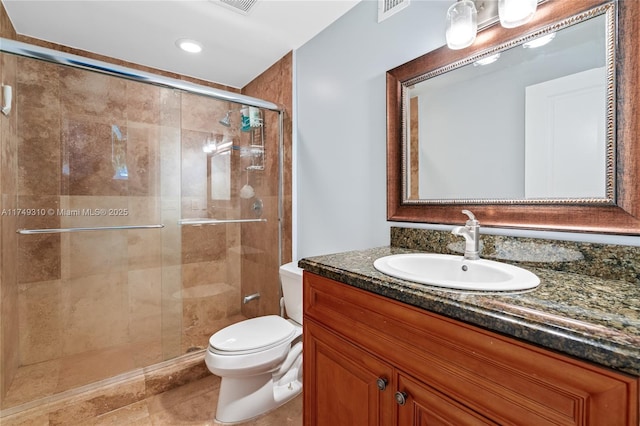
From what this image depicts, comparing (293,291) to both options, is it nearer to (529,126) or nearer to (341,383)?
(341,383)

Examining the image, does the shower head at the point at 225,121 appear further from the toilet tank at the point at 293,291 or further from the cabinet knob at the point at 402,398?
the cabinet knob at the point at 402,398

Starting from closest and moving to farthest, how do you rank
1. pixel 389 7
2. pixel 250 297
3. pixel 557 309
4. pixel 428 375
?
pixel 557 309, pixel 428 375, pixel 389 7, pixel 250 297

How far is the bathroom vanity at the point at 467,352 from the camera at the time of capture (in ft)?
1.57

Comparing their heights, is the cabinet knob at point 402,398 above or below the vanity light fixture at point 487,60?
below

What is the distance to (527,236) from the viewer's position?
100cm

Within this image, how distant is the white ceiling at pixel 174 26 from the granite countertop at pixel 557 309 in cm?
156

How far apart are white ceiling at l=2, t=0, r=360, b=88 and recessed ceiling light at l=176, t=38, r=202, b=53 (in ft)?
0.11

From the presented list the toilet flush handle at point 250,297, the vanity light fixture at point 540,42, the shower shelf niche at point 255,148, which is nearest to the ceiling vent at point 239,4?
the shower shelf niche at point 255,148

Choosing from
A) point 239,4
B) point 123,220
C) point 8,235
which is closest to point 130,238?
point 123,220

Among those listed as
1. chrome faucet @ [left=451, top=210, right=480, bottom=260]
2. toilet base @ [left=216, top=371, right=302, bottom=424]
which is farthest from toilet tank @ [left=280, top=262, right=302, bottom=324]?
chrome faucet @ [left=451, top=210, right=480, bottom=260]

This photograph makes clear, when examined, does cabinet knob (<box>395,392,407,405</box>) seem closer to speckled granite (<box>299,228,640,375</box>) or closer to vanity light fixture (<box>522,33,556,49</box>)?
speckled granite (<box>299,228,640,375</box>)

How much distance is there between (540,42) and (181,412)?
2316 millimetres

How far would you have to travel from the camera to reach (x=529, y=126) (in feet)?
3.37

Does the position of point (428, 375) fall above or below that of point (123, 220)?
below
